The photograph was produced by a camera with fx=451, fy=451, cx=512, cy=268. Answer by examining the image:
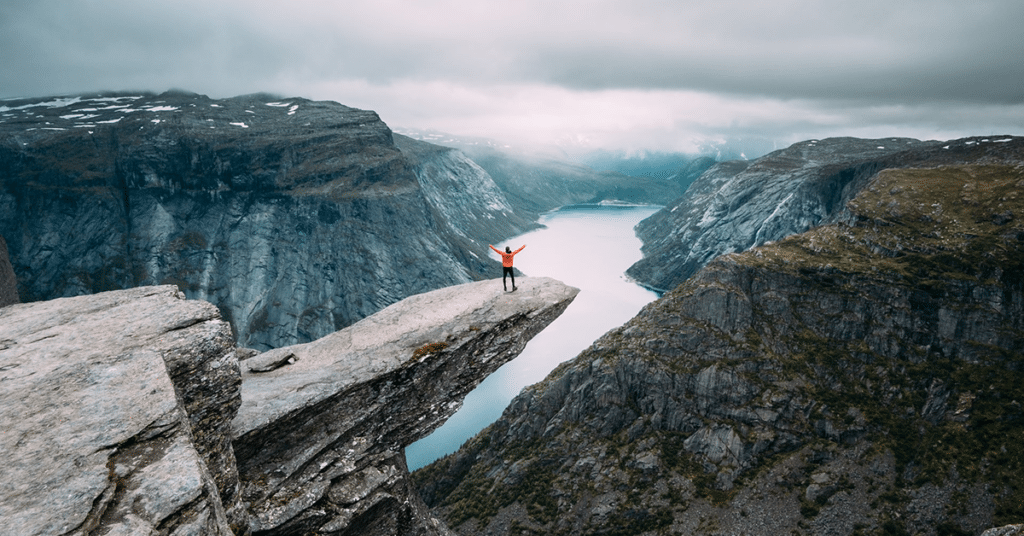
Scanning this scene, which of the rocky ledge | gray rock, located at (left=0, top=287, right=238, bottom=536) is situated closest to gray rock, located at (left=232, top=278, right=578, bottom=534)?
the rocky ledge

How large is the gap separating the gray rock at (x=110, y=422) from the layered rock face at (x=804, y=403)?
83822 mm

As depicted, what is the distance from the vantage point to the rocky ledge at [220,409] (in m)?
12.1

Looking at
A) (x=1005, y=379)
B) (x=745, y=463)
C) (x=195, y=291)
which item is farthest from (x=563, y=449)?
(x=195, y=291)

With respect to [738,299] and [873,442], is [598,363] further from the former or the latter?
[873,442]

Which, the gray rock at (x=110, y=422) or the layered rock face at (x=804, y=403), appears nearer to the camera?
the gray rock at (x=110, y=422)

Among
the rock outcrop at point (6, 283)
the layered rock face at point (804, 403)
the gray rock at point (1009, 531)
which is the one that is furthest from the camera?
the layered rock face at point (804, 403)

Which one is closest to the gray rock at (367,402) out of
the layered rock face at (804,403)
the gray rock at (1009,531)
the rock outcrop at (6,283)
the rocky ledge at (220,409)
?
the rocky ledge at (220,409)

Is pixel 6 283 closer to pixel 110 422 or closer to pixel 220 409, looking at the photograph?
pixel 220 409

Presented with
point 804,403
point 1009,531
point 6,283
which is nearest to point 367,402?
point 1009,531

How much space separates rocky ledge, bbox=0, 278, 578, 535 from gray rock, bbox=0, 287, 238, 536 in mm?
45

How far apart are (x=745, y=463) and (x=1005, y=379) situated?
2069 inches

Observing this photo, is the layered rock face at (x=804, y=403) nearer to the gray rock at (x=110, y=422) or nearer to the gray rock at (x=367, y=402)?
the gray rock at (x=367, y=402)

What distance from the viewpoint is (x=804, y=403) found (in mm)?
97812

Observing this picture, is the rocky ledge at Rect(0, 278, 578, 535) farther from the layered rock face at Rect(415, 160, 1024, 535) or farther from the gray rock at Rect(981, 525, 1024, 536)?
the layered rock face at Rect(415, 160, 1024, 535)
